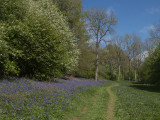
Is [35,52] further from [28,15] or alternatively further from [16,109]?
[16,109]

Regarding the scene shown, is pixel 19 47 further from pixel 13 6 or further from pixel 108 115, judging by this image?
pixel 108 115

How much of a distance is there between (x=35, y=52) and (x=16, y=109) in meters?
12.5

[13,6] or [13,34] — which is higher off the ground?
[13,6]

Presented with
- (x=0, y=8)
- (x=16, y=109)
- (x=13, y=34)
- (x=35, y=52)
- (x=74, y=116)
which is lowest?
(x=74, y=116)

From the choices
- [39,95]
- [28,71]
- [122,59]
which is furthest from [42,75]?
[122,59]

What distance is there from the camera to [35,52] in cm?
1948

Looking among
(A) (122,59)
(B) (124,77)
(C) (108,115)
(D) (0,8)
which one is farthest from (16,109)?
→ (B) (124,77)

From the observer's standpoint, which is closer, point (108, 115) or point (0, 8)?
point (108, 115)

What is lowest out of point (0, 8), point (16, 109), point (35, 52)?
point (16, 109)

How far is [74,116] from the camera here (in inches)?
400

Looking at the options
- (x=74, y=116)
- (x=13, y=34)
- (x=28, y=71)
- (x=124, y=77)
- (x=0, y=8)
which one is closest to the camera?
(x=74, y=116)

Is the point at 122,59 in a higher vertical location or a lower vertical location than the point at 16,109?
higher

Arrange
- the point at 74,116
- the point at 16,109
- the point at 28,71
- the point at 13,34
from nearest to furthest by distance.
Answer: the point at 16,109, the point at 74,116, the point at 13,34, the point at 28,71

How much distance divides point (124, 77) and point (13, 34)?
80.3 meters
